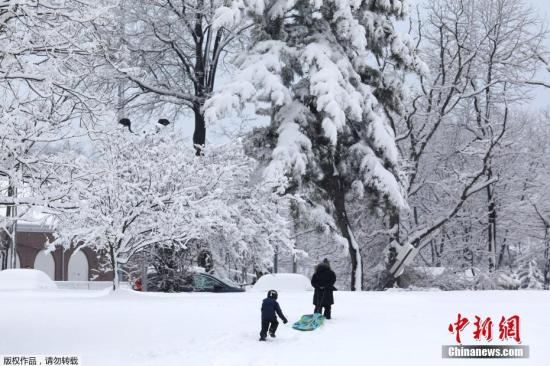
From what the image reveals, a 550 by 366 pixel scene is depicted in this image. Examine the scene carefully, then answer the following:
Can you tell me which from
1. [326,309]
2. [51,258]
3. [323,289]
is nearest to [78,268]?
[51,258]

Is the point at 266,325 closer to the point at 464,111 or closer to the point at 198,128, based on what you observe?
the point at 198,128

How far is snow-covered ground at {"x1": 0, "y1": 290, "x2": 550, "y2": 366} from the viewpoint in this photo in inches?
448

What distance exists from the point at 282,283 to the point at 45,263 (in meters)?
42.3

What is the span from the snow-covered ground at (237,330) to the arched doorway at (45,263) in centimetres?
4437

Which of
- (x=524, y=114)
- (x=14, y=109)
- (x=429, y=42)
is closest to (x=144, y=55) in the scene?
(x=429, y=42)

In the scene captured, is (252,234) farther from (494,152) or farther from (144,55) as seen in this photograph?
(494,152)

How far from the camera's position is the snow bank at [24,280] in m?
28.7

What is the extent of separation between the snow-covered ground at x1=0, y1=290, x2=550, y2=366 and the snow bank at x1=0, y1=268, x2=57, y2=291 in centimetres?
797

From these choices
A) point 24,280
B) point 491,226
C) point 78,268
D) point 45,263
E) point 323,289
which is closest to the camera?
point 323,289

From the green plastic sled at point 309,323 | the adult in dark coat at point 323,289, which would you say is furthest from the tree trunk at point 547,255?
the green plastic sled at point 309,323

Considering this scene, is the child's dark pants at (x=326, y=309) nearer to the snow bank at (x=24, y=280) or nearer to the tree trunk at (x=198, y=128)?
the snow bank at (x=24, y=280)

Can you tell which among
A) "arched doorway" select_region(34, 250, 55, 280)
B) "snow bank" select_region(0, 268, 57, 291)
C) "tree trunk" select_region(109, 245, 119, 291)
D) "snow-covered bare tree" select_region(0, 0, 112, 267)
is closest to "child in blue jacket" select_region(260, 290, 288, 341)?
"snow-covered bare tree" select_region(0, 0, 112, 267)

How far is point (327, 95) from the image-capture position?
25.3 metres

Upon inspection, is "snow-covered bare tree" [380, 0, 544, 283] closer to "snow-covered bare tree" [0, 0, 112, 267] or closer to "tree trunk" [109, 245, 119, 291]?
"tree trunk" [109, 245, 119, 291]
